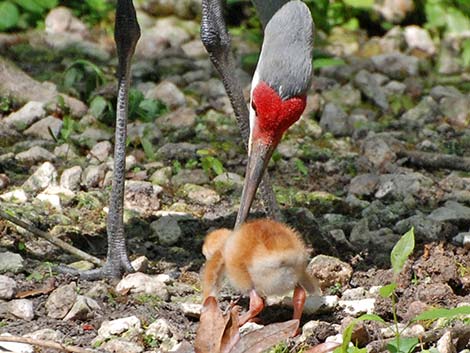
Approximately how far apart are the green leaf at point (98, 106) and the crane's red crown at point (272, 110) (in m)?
2.38

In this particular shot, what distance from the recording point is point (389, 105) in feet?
29.3

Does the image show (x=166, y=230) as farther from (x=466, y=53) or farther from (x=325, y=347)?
(x=466, y=53)

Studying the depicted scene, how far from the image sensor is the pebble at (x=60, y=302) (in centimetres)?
544

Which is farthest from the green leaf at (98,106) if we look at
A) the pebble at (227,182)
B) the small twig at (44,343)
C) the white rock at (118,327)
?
the small twig at (44,343)

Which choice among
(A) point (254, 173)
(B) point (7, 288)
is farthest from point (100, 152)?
(B) point (7, 288)

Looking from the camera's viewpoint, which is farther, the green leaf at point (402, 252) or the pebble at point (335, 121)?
the pebble at point (335, 121)

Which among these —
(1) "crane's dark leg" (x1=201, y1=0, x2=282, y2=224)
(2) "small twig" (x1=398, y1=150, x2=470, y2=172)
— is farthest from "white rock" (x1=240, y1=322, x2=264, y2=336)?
(2) "small twig" (x1=398, y1=150, x2=470, y2=172)

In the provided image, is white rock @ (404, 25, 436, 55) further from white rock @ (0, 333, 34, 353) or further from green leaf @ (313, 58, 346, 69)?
white rock @ (0, 333, 34, 353)

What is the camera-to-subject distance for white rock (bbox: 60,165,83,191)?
7.10 meters

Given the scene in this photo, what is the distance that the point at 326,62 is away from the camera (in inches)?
367

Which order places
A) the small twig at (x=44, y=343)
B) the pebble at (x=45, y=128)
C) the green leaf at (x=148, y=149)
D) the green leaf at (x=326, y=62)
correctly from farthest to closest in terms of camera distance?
the green leaf at (x=326, y=62) → the pebble at (x=45, y=128) → the green leaf at (x=148, y=149) → the small twig at (x=44, y=343)

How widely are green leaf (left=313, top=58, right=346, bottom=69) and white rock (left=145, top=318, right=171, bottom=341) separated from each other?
14.4 ft

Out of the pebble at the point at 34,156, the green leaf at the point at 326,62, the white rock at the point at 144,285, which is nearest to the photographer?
the white rock at the point at 144,285

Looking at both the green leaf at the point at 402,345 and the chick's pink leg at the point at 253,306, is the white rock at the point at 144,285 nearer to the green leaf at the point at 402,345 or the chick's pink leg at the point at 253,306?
the chick's pink leg at the point at 253,306
